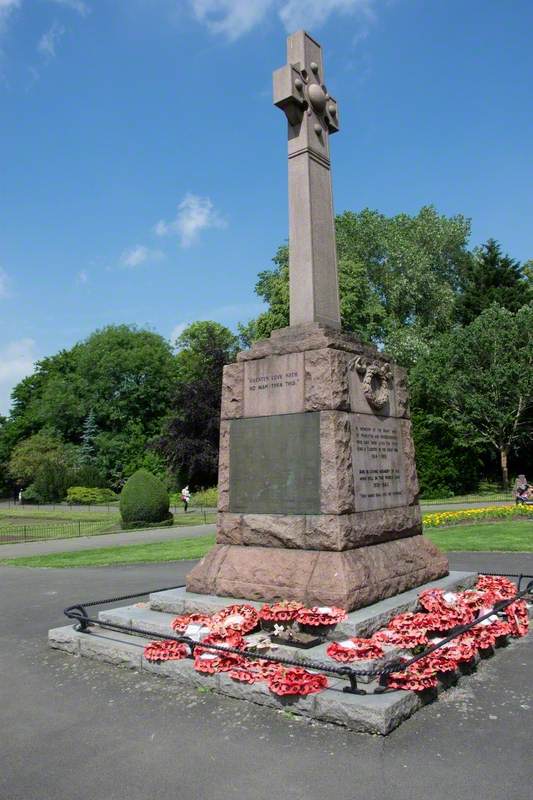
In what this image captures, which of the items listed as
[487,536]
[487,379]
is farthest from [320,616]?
[487,379]

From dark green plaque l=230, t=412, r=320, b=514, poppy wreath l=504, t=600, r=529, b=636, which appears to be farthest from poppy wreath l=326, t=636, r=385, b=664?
poppy wreath l=504, t=600, r=529, b=636

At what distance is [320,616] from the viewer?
17.5 ft

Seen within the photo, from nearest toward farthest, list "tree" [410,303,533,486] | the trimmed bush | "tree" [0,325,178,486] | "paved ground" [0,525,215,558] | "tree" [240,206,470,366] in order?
"paved ground" [0,525,215,558], the trimmed bush, "tree" [410,303,533,486], "tree" [240,206,470,366], "tree" [0,325,178,486]

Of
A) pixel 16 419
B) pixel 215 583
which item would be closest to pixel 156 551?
pixel 215 583

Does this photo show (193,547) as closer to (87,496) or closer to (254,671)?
(254,671)

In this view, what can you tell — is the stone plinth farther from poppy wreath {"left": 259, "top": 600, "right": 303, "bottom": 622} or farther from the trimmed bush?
the trimmed bush

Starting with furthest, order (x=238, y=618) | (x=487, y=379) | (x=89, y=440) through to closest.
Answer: (x=89, y=440) < (x=487, y=379) < (x=238, y=618)

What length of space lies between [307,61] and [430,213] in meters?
40.7

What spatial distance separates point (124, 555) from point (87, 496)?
31899mm

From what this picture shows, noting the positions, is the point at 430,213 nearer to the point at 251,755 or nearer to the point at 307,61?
the point at 307,61

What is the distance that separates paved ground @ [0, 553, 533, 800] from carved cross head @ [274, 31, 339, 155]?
231 inches

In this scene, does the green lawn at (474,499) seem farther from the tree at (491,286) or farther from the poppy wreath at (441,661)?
the poppy wreath at (441,661)

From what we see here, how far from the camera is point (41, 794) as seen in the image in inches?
139

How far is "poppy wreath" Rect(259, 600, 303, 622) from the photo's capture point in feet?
18.0
